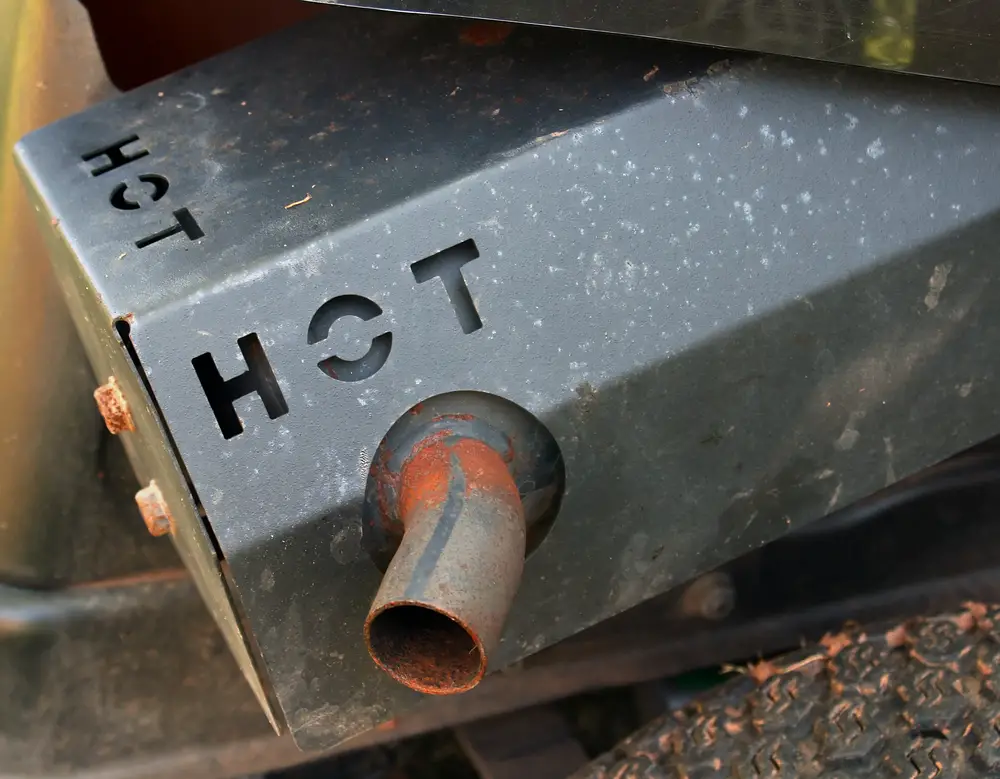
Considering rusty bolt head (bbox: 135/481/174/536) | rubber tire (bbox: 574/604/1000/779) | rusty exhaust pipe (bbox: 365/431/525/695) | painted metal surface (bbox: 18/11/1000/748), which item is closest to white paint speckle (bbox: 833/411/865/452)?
painted metal surface (bbox: 18/11/1000/748)

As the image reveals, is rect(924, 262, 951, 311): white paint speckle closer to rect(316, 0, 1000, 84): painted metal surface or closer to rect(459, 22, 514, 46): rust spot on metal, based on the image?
rect(316, 0, 1000, 84): painted metal surface

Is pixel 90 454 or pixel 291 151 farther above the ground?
pixel 291 151

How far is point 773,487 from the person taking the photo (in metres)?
0.91

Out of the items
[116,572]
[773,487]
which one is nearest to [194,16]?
[116,572]

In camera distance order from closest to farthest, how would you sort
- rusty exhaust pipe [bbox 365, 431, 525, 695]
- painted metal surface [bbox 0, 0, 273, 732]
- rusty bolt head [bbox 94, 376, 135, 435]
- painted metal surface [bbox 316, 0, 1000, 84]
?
rusty exhaust pipe [bbox 365, 431, 525, 695], painted metal surface [bbox 316, 0, 1000, 84], rusty bolt head [bbox 94, 376, 135, 435], painted metal surface [bbox 0, 0, 273, 732]

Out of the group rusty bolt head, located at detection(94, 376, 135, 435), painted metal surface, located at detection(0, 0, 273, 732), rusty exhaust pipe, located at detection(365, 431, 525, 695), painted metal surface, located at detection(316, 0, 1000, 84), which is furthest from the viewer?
painted metal surface, located at detection(0, 0, 273, 732)

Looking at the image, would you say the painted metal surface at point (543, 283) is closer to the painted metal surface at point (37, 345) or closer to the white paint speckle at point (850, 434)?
the white paint speckle at point (850, 434)

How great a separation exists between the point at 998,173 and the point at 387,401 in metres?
0.51

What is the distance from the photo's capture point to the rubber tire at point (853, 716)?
90 cm

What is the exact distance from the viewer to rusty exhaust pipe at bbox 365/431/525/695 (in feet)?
2.12

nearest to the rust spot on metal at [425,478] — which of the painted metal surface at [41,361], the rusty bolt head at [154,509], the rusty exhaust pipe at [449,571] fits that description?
the rusty exhaust pipe at [449,571]

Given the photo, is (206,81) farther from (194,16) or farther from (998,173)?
(998,173)

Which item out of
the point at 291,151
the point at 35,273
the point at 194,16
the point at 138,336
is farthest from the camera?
the point at 194,16

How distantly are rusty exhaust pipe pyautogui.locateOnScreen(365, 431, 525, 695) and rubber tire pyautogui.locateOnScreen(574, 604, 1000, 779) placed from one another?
0.32m
